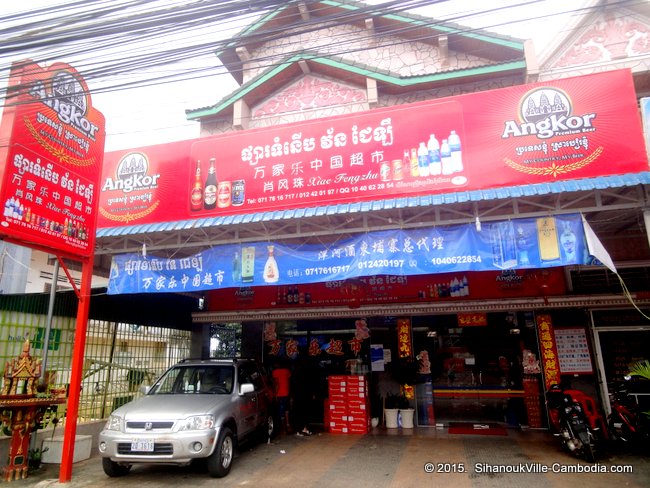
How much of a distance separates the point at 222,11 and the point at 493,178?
478 cm

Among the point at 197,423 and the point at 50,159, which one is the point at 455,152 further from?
the point at 50,159

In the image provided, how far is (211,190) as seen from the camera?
8.66 metres

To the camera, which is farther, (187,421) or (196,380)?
(196,380)

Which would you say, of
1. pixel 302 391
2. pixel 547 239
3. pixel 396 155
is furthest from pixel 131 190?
pixel 547 239

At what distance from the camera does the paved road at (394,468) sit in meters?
6.32

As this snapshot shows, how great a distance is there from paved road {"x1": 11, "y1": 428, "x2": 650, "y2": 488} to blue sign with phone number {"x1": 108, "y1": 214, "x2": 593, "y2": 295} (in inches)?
122

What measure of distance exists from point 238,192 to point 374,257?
9.73 feet

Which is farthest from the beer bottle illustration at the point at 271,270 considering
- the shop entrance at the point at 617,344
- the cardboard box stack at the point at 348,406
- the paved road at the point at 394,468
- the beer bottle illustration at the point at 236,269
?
the shop entrance at the point at 617,344

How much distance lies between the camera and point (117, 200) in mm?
9148

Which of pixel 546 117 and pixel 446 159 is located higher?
pixel 546 117

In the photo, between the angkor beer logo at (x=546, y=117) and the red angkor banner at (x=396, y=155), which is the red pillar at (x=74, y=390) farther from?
the angkor beer logo at (x=546, y=117)

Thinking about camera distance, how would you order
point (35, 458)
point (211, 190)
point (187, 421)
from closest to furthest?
1. point (187, 421)
2. point (35, 458)
3. point (211, 190)

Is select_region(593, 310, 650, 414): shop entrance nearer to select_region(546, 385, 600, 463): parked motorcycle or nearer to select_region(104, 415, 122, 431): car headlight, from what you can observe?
select_region(546, 385, 600, 463): parked motorcycle

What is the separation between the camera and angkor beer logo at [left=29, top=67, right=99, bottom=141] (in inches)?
262
